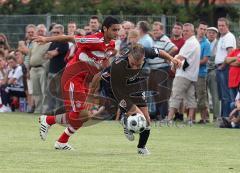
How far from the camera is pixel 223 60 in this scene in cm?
1978

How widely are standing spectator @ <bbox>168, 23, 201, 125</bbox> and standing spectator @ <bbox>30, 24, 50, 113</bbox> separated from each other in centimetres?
405

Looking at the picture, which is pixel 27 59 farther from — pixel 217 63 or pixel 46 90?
pixel 217 63

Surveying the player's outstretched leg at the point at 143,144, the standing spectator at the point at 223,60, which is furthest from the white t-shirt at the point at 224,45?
the player's outstretched leg at the point at 143,144

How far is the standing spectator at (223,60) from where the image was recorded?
64.6ft

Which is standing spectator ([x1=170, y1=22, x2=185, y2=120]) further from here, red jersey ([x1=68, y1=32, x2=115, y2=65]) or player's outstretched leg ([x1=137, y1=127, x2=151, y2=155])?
player's outstretched leg ([x1=137, y1=127, x2=151, y2=155])

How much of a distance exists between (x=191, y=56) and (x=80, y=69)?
6135 mm

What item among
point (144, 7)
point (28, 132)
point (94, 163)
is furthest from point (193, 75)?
point (144, 7)

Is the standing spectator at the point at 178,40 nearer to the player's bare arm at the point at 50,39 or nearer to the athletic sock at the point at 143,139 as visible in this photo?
the player's bare arm at the point at 50,39

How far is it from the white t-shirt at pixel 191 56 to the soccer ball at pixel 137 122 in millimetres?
6785

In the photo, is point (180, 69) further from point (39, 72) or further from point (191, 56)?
point (39, 72)

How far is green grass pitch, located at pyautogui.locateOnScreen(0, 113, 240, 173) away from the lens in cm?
1104

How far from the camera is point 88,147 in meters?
14.0

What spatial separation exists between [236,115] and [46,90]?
6.01 m

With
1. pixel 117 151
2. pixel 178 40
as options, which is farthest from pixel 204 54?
pixel 117 151
